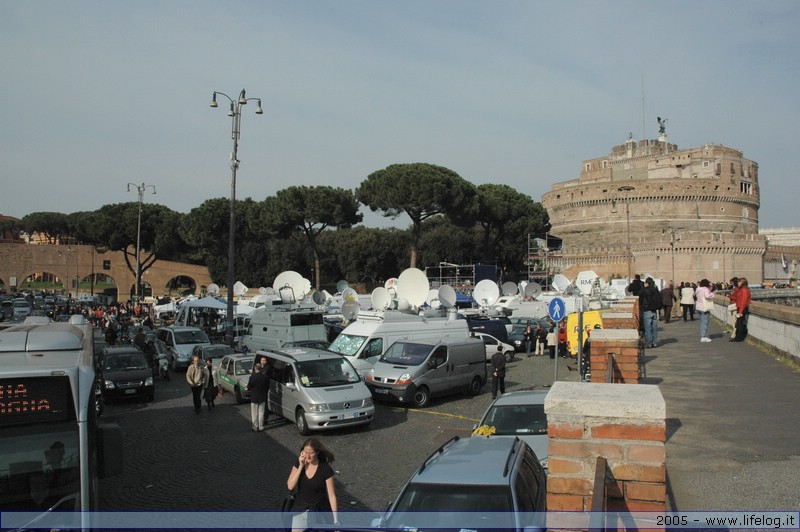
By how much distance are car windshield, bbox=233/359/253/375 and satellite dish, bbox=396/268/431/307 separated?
398 inches

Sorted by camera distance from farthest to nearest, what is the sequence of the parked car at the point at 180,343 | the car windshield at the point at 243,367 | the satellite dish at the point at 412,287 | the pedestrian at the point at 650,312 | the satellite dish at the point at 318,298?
the satellite dish at the point at 318,298 → the satellite dish at the point at 412,287 → the parked car at the point at 180,343 → the pedestrian at the point at 650,312 → the car windshield at the point at 243,367

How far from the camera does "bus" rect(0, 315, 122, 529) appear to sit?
4.57 m

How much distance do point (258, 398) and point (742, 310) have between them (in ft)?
39.0

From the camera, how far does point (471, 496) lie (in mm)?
4918

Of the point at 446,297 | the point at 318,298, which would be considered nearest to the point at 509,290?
the point at 446,297

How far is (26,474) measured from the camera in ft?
15.1

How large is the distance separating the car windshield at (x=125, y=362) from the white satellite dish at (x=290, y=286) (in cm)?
1361

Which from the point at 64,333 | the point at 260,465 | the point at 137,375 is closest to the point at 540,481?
the point at 64,333

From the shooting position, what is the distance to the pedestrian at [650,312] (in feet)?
54.1

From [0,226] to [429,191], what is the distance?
10368 cm

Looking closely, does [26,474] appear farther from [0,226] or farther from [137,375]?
[0,226]

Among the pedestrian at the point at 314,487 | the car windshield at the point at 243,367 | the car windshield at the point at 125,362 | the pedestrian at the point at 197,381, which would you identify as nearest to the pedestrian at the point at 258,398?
the pedestrian at the point at 197,381

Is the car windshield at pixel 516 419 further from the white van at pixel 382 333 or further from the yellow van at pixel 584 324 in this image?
→ the yellow van at pixel 584 324

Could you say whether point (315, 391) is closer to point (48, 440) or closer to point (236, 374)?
point (236, 374)
